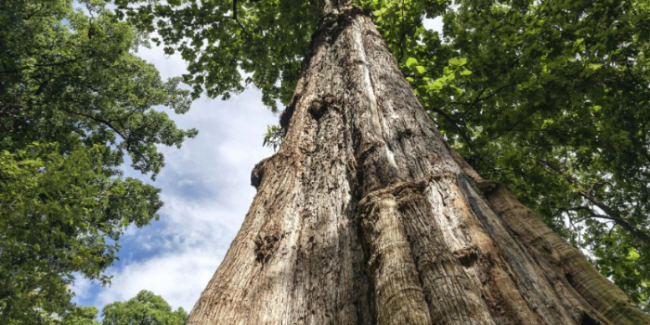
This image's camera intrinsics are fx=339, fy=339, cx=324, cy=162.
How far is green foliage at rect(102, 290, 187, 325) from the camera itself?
28.3 metres

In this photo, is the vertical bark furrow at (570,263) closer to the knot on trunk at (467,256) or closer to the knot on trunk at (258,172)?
the knot on trunk at (467,256)

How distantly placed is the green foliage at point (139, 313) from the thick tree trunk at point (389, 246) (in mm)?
31582

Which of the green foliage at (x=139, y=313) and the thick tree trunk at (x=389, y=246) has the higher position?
the green foliage at (x=139, y=313)

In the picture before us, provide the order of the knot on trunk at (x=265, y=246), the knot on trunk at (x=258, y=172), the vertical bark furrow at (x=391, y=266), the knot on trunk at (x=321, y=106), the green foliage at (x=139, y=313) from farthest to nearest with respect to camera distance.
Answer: the green foliage at (x=139, y=313)
the knot on trunk at (x=321, y=106)
the knot on trunk at (x=258, y=172)
the knot on trunk at (x=265, y=246)
the vertical bark furrow at (x=391, y=266)

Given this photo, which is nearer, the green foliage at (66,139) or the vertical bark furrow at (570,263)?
the vertical bark furrow at (570,263)

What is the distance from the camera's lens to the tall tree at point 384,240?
1393 millimetres

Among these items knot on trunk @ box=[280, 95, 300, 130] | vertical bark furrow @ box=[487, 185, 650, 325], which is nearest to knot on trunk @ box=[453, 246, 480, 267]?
vertical bark furrow @ box=[487, 185, 650, 325]

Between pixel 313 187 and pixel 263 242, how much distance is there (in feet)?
2.13

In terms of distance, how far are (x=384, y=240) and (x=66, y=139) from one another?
1602 centimetres

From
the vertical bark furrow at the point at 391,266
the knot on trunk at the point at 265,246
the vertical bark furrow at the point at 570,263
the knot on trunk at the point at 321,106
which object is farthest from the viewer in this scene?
the knot on trunk at the point at 321,106

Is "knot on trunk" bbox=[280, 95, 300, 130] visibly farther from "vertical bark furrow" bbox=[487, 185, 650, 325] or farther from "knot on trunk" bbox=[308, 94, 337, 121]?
"vertical bark furrow" bbox=[487, 185, 650, 325]

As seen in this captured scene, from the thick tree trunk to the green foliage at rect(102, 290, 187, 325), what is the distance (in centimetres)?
3158

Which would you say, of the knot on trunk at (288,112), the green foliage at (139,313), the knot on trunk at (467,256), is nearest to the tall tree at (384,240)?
the knot on trunk at (467,256)

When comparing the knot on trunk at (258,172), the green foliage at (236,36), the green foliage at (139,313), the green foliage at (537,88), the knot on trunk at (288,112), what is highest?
the green foliage at (139,313)
